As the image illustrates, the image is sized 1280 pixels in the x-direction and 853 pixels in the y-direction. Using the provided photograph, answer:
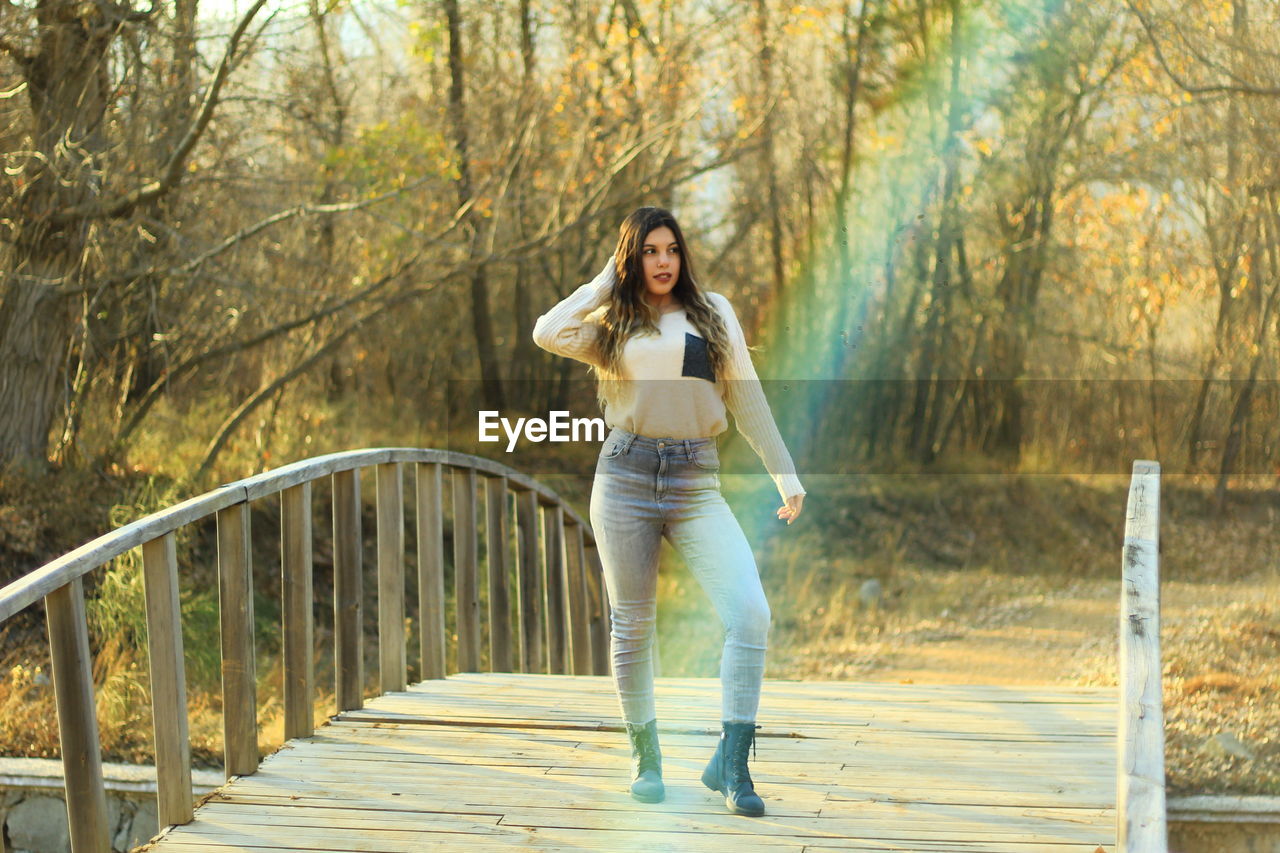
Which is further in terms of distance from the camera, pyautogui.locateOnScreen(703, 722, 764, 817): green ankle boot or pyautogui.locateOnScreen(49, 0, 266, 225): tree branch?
pyautogui.locateOnScreen(49, 0, 266, 225): tree branch

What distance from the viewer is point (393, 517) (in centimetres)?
492

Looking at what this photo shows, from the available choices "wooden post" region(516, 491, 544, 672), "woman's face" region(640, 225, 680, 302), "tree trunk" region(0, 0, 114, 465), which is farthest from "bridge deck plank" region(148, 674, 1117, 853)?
"tree trunk" region(0, 0, 114, 465)

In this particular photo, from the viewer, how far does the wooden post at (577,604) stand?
7.16 metres

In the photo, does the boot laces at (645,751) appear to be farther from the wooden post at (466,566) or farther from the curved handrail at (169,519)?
the wooden post at (466,566)

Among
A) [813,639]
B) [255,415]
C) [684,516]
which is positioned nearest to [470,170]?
[255,415]

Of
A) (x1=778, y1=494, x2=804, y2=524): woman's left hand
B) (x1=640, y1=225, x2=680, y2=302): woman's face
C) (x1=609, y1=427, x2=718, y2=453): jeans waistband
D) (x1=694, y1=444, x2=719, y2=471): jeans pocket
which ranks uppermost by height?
(x1=640, y1=225, x2=680, y2=302): woman's face

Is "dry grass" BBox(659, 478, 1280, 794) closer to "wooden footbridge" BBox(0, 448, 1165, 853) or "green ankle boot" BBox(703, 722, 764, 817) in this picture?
"wooden footbridge" BBox(0, 448, 1165, 853)

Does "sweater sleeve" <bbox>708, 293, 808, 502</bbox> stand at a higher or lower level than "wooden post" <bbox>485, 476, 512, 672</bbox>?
higher

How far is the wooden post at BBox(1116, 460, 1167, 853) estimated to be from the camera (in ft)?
7.34

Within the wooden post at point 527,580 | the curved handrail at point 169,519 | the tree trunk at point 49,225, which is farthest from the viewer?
the tree trunk at point 49,225

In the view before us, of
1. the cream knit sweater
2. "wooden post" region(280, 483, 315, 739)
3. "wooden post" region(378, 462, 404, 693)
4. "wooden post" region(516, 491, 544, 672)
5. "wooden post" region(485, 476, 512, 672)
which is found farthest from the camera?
"wooden post" region(516, 491, 544, 672)

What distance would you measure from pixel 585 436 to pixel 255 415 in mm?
5155

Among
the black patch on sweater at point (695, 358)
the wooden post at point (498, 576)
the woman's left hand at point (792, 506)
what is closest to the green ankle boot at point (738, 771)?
the woman's left hand at point (792, 506)

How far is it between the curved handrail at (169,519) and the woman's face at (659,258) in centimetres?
122
